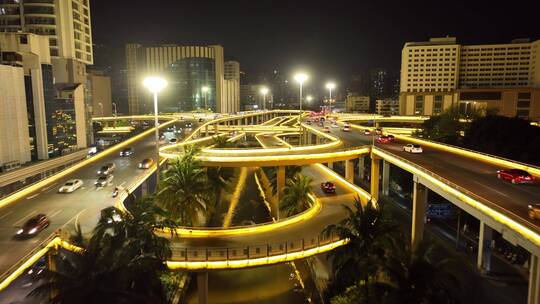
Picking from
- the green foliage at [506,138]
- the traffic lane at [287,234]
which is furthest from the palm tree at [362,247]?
the green foliage at [506,138]

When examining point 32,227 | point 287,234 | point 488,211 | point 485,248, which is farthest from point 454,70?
point 32,227

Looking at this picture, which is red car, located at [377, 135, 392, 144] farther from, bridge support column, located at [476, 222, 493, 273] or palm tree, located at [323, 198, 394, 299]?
palm tree, located at [323, 198, 394, 299]

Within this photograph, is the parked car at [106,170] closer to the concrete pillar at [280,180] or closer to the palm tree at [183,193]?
the palm tree at [183,193]

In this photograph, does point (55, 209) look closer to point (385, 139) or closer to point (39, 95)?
point (385, 139)

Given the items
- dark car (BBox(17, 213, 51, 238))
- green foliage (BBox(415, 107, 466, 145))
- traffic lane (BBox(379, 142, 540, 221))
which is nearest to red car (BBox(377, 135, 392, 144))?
traffic lane (BBox(379, 142, 540, 221))

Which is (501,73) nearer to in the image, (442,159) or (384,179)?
(384,179)

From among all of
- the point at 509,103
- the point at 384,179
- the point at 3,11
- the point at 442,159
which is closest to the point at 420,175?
the point at 442,159

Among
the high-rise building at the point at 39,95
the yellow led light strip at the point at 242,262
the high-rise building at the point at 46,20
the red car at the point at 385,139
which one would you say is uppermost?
the high-rise building at the point at 46,20
